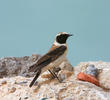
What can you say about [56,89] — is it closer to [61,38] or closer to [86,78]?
[86,78]

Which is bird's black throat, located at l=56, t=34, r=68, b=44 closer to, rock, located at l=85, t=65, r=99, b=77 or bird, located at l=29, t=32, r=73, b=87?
bird, located at l=29, t=32, r=73, b=87

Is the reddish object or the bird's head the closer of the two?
the bird's head

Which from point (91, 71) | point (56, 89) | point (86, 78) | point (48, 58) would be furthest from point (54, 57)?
point (91, 71)

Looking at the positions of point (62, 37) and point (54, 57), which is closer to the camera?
point (54, 57)

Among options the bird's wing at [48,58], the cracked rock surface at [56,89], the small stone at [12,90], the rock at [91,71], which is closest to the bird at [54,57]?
the bird's wing at [48,58]

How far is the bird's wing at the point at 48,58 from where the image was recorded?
659 cm

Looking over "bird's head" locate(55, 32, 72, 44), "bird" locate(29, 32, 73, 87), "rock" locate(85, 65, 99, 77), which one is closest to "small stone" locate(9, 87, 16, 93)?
"bird" locate(29, 32, 73, 87)

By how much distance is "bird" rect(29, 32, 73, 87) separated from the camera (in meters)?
6.62

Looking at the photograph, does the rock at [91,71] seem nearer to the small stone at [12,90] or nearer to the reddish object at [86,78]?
the reddish object at [86,78]

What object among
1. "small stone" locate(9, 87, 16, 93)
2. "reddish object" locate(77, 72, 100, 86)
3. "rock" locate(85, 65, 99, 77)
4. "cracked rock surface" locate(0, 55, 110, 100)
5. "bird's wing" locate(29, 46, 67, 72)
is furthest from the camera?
"rock" locate(85, 65, 99, 77)

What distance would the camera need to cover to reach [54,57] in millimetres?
6809

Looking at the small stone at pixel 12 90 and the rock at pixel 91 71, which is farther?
the rock at pixel 91 71

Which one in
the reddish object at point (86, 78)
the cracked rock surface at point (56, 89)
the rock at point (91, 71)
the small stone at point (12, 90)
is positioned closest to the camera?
A: the cracked rock surface at point (56, 89)

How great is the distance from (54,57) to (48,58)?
16 centimetres
